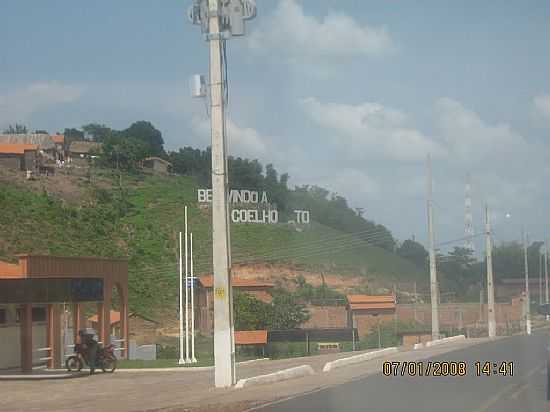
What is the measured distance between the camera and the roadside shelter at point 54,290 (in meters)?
32.6

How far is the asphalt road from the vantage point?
16828mm

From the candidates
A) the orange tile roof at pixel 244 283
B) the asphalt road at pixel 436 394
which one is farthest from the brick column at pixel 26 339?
the orange tile roof at pixel 244 283

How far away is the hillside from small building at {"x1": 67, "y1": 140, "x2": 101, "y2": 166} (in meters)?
18.9

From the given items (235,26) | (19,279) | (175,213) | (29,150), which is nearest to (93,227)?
(175,213)

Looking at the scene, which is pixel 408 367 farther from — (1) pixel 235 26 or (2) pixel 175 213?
(2) pixel 175 213

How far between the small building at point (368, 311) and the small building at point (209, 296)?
617cm

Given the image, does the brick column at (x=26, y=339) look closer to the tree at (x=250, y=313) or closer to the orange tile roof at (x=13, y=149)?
the tree at (x=250, y=313)

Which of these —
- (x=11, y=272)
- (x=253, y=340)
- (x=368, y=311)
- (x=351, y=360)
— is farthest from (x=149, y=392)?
(x=368, y=311)

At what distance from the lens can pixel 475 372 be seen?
80.0ft

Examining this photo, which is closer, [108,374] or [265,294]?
[108,374]

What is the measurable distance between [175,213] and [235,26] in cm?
5585

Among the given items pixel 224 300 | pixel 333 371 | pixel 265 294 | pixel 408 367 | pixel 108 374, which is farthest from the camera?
pixel 265 294

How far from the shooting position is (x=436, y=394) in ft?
62.1

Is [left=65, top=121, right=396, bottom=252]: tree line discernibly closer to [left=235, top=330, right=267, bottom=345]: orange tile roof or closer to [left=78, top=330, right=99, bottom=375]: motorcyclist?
[left=235, top=330, right=267, bottom=345]: orange tile roof
